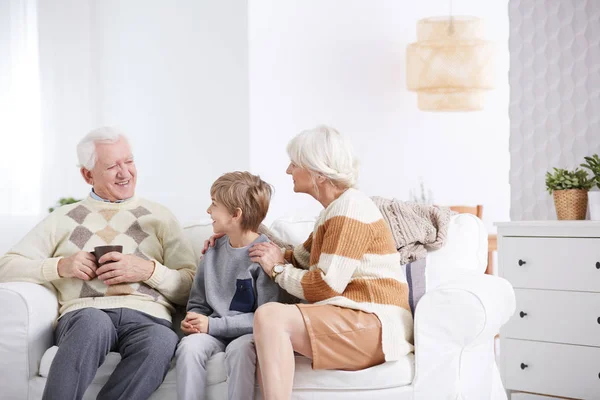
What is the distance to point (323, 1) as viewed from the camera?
5.50 m

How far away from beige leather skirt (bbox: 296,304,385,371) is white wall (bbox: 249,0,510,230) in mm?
2979

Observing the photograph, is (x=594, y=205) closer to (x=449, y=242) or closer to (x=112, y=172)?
(x=449, y=242)

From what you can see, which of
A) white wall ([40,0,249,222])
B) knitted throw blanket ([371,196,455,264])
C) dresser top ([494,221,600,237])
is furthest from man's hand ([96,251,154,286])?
white wall ([40,0,249,222])

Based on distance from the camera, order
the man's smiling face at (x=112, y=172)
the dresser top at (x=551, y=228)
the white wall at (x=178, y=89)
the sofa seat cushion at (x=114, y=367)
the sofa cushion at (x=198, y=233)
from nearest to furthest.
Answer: the sofa seat cushion at (x=114, y=367)
the man's smiling face at (x=112, y=172)
the sofa cushion at (x=198, y=233)
the dresser top at (x=551, y=228)
the white wall at (x=178, y=89)

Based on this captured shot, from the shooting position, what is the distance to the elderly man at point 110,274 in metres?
2.17

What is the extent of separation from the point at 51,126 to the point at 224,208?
10.2ft

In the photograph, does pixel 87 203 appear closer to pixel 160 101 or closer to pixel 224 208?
pixel 224 208

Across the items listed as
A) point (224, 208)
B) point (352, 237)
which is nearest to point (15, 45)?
point (224, 208)

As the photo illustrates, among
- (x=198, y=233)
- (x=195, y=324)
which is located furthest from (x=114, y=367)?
(x=198, y=233)

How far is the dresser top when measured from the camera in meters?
2.91

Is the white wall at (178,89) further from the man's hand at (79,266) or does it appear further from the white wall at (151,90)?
the man's hand at (79,266)

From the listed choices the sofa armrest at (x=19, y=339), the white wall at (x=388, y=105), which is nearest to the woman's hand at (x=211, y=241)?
the sofa armrest at (x=19, y=339)

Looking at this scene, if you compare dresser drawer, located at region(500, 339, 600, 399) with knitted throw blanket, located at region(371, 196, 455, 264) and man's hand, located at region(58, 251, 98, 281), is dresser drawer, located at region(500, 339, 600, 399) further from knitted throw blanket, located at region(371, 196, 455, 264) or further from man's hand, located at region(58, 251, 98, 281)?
man's hand, located at region(58, 251, 98, 281)

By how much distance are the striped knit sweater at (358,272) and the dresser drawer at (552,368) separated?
39.4 inches
